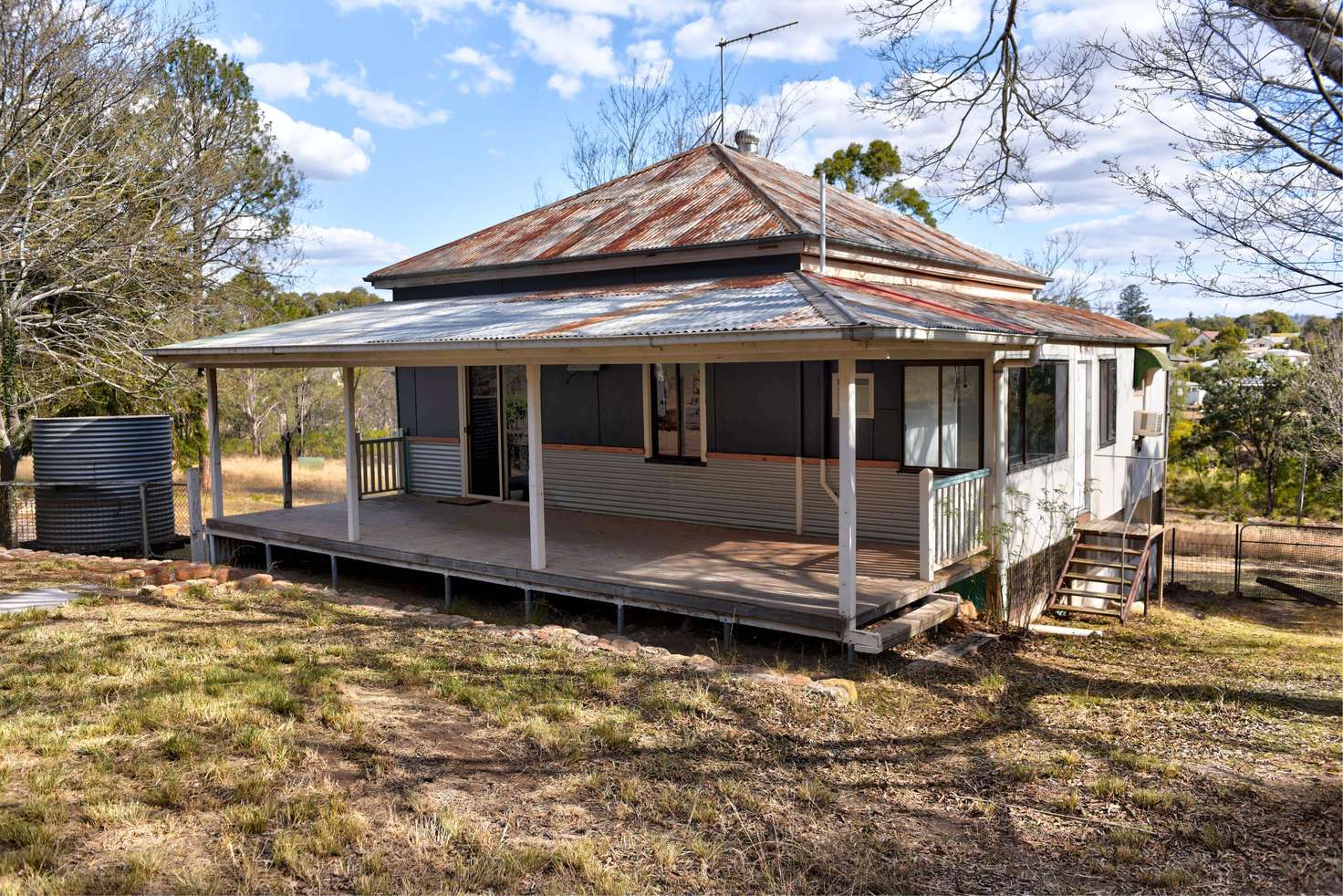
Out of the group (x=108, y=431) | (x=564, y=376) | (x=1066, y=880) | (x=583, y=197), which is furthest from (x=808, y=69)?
(x=1066, y=880)

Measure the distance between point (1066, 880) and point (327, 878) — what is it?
3.05 metres

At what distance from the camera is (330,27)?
71.6 feet

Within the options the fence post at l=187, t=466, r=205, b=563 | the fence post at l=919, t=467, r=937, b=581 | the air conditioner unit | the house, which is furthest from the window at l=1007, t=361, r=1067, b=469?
the fence post at l=187, t=466, r=205, b=563

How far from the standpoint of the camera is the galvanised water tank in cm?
1336

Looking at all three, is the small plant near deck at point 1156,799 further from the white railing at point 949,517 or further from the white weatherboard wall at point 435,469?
the white weatherboard wall at point 435,469

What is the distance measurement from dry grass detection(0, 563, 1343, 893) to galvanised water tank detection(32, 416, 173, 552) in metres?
6.58

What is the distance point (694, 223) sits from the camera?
12.0 metres

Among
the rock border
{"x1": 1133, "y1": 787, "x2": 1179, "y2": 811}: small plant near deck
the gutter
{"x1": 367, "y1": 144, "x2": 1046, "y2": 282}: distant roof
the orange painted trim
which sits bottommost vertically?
{"x1": 1133, "y1": 787, "x2": 1179, "y2": 811}: small plant near deck

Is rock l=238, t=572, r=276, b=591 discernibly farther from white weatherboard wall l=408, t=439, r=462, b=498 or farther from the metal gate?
the metal gate

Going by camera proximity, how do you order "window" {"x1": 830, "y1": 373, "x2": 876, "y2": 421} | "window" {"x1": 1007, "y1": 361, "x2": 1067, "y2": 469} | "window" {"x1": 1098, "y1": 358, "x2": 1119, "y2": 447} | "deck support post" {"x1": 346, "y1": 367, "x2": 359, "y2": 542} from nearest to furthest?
1. "window" {"x1": 830, "y1": 373, "x2": 876, "y2": 421}
2. "window" {"x1": 1007, "y1": 361, "x2": 1067, "y2": 469}
3. "deck support post" {"x1": 346, "y1": 367, "x2": 359, "y2": 542}
4. "window" {"x1": 1098, "y1": 358, "x2": 1119, "y2": 447}

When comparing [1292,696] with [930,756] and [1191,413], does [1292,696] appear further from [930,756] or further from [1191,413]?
[1191,413]

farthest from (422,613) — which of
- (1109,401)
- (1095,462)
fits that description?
(1109,401)

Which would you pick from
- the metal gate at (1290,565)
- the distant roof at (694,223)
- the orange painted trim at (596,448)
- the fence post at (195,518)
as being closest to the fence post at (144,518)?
the fence post at (195,518)

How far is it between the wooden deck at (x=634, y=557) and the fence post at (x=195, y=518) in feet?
0.66
